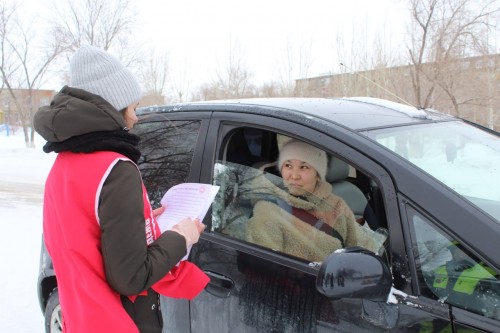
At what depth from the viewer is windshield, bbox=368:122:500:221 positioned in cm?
158

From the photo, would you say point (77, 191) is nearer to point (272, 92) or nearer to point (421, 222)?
point (421, 222)

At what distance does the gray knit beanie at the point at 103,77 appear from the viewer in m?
1.34

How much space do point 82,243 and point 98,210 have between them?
A: 0.12 meters

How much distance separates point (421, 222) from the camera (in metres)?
1.39

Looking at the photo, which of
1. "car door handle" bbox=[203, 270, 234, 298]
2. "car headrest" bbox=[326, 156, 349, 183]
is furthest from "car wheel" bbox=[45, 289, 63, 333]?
"car headrest" bbox=[326, 156, 349, 183]

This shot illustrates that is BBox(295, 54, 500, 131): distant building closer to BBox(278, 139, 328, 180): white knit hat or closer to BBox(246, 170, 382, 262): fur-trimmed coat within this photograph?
BBox(278, 139, 328, 180): white knit hat

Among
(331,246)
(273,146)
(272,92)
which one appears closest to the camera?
(331,246)

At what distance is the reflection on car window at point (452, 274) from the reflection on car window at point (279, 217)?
237mm

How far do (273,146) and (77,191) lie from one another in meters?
1.36

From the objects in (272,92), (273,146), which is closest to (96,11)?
(272,92)

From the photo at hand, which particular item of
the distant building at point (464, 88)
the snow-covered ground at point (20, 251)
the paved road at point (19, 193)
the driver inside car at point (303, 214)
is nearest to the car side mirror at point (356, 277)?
the driver inside car at point (303, 214)

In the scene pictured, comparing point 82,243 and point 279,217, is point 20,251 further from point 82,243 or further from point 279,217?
point 82,243

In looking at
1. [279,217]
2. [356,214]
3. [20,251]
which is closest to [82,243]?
[279,217]

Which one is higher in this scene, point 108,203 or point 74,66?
point 74,66
